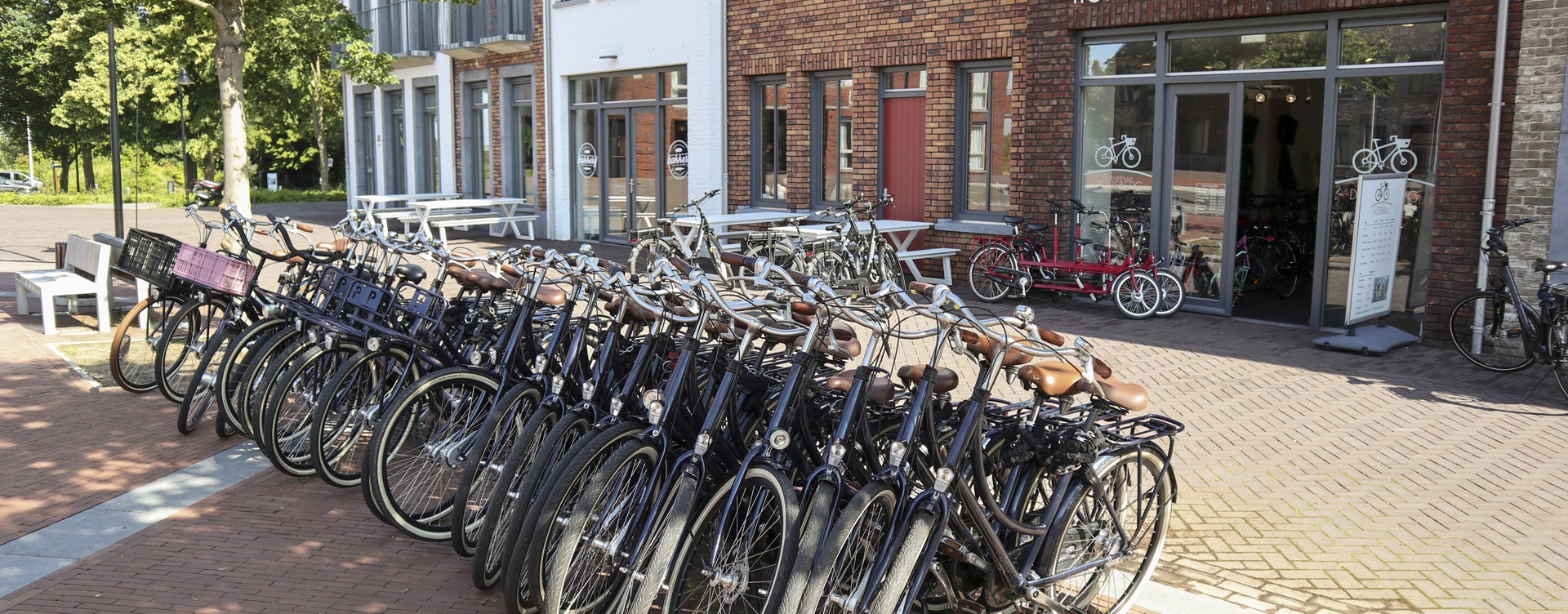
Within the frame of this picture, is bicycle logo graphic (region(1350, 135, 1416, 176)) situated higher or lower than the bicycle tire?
higher

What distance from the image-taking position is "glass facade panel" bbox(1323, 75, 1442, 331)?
999cm

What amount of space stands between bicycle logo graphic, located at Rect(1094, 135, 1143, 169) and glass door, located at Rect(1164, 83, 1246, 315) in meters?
0.38

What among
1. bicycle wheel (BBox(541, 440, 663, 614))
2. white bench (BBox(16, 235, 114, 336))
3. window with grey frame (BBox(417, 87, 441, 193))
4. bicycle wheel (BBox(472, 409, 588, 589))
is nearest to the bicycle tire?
bicycle wheel (BBox(472, 409, 588, 589))

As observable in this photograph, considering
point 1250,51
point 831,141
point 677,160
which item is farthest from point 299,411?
point 677,160

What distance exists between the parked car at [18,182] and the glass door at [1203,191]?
56126 mm

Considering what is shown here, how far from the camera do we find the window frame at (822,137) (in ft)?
50.2

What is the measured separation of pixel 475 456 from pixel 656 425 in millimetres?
861

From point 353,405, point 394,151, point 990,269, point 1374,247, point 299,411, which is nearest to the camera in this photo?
point 353,405

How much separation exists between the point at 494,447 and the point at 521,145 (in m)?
17.2

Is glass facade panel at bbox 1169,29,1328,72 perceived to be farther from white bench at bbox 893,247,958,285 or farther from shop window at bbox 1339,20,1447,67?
white bench at bbox 893,247,958,285

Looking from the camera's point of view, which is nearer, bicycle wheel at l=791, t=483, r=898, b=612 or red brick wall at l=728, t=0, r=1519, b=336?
bicycle wheel at l=791, t=483, r=898, b=612

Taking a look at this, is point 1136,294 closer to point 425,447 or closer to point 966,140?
point 966,140

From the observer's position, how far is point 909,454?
3748 millimetres

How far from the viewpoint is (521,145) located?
21.5m
